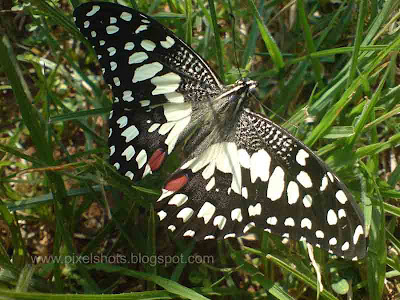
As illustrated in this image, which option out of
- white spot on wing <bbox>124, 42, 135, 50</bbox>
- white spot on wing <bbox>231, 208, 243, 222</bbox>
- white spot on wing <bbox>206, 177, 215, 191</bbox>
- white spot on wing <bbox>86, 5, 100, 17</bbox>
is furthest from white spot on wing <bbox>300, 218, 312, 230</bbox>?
white spot on wing <bbox>86, 5, 100, 17</bbox>

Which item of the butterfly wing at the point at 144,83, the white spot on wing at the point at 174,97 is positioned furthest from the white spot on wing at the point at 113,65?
the white spot on wing at the point at 174,97

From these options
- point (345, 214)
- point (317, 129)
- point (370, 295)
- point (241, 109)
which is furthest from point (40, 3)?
point (370, 295)

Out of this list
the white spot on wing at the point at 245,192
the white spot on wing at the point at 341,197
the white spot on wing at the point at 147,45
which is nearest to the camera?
the white spot on wing at the point at 341,197

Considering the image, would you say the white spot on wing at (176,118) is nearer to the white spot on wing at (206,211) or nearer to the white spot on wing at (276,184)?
the white spot on wing at (206,211)

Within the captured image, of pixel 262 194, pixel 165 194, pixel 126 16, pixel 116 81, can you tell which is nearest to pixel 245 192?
pixel 262 194

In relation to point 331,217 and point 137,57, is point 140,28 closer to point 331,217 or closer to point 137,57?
point 137,57

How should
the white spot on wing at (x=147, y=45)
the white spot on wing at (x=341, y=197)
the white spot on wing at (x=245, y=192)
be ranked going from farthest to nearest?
1. the white spot on wing at (x=147, y=45)
2. the white spot on wing at (x=245, y=192)
3. the white spot on wing at (x=341, y=197)

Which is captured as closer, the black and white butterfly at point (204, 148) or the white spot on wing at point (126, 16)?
the black and white butterfly at point (204, 148)

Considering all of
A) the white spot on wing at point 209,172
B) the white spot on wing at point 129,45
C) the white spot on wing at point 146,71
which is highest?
the white spot on wing at point 129,45
